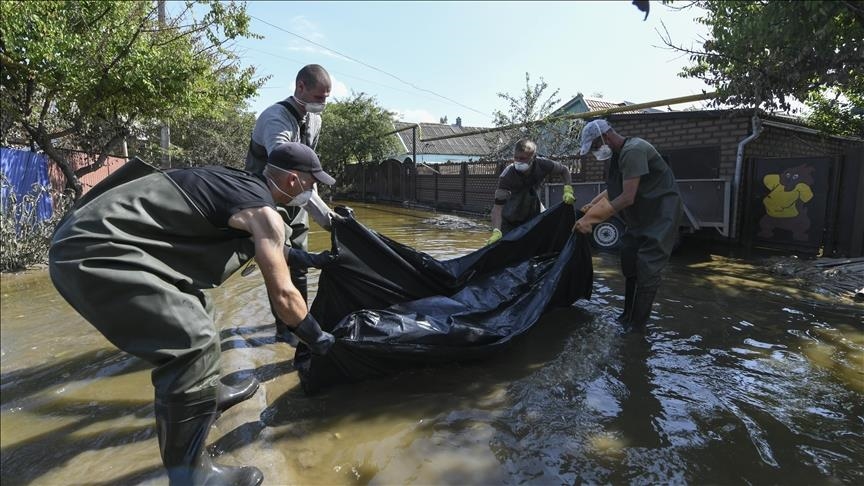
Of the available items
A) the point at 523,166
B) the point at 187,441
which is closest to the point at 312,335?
the point at 187,441

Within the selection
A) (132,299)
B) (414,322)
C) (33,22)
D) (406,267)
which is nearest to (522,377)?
(414,322)

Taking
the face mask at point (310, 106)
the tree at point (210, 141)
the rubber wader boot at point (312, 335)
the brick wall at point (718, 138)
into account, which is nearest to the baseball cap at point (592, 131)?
the face mask at point (310, 106)

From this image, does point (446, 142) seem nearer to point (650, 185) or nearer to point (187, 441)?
point (650, 185)

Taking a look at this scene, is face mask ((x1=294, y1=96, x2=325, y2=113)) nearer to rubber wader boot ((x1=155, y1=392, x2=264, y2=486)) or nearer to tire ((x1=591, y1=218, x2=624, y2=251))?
rubber wader boot ((x1=155, y1=392, x2=264, y2=486))

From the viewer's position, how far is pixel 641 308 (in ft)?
11.5

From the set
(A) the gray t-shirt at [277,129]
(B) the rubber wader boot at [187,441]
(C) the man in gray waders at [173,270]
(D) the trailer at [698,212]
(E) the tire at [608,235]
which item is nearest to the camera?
(C) the man in gray waders at [173,270]

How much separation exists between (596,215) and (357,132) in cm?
1764

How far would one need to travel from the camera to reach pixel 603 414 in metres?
2.37

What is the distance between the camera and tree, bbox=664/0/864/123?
1999 millimetres

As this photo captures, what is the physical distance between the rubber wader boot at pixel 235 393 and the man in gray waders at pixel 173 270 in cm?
41

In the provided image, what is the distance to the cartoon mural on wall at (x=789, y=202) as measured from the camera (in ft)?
20.1

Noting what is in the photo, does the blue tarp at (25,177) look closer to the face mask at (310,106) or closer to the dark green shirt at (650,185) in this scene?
the face mask at (310,106)

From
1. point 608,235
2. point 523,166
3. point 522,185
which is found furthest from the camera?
point 608,235

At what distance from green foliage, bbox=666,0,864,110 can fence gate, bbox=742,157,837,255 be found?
128 cm
